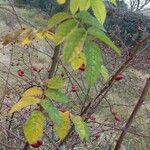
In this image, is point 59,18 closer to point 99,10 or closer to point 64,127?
point 99,10

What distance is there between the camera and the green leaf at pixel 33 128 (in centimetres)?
Answer: 113

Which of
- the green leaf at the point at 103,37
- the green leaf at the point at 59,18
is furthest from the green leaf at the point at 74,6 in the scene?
the green leaf at the point at 103,37

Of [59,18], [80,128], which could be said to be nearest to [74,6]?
[59,18]

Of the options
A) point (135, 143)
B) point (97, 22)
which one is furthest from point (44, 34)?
point (135, 143)

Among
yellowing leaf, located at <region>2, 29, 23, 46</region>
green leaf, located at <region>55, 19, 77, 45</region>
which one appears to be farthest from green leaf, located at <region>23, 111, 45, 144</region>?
yellowing leaf, located at <region>2, 29, 23, 46</region>

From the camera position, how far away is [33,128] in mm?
1133

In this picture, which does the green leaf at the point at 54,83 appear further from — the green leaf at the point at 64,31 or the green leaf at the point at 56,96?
the green leaf at the point at 64,31

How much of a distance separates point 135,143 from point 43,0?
8011 millimetres

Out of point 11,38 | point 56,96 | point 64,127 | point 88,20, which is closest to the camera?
point 88,20

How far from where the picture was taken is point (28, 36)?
4.60ft

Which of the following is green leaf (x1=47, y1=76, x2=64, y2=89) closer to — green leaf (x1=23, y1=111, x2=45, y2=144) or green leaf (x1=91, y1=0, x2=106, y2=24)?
green leaf (x1=23, y1=111, x2=45, y2=144)

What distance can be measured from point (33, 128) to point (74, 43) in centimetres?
29

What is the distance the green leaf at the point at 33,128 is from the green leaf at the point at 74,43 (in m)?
0.27

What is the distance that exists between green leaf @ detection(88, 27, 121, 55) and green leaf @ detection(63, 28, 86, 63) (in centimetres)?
3
